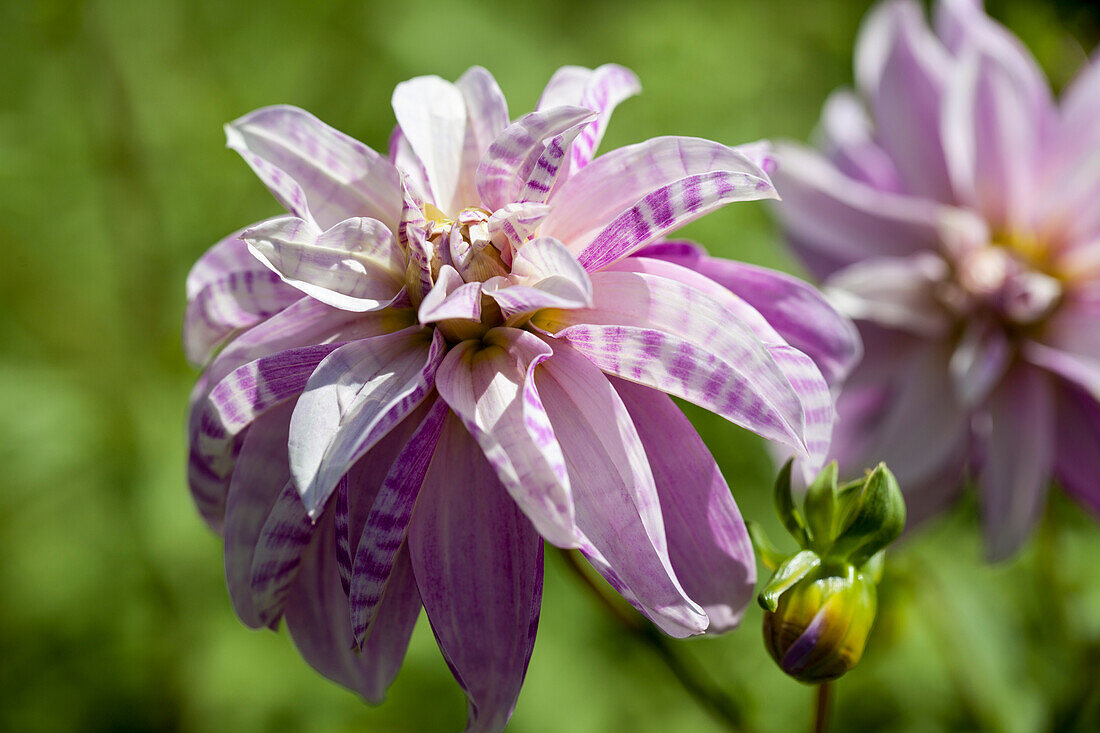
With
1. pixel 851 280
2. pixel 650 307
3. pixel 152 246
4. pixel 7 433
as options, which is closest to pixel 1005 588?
pixel 851 280

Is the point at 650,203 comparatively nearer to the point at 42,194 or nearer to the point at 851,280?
the point at 851,280

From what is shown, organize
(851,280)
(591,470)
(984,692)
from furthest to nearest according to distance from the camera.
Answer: (984,692), (851,280), (591,470)

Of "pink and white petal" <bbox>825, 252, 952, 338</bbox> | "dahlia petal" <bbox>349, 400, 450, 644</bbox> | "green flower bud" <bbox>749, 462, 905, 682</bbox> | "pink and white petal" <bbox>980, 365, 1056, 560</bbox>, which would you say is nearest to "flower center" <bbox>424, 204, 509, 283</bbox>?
"dahlia petal" <bbox>349, 400, 450, 644</bbox>

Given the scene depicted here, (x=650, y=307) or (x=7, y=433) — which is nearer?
(x=650, y=307)

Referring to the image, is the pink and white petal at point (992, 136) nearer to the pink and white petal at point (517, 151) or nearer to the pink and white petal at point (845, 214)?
the pink and white petal at point (845, 214)

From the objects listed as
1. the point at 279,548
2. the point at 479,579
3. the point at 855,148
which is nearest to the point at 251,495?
the point at 279,548

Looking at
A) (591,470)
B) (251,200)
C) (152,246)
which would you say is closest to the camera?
(591,470)

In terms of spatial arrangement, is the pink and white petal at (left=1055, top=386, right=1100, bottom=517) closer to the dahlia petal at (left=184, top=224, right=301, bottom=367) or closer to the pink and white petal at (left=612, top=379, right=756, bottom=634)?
the pink and white petal at (left=612, top=379, right=756, bottom=634)

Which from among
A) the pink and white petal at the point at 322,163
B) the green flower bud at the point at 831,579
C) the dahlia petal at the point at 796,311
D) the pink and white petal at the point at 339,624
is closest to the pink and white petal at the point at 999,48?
the dahlia petal at the point at 796,311
